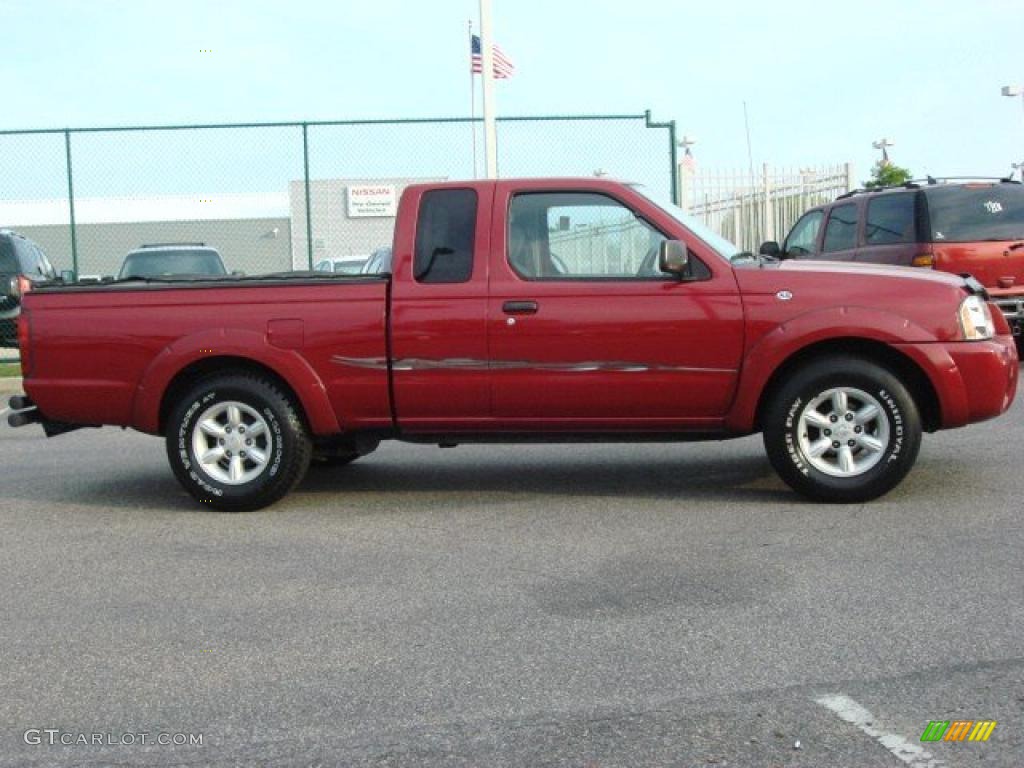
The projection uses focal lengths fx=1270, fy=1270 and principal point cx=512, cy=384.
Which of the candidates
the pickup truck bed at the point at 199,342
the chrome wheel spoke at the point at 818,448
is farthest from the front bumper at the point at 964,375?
the pickup truck bed at the point at 199,342

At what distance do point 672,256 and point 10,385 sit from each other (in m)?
11.1

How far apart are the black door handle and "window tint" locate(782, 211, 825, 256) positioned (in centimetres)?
800

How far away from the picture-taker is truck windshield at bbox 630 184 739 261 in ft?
→ 23.1

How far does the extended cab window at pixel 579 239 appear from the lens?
→ 6984mm

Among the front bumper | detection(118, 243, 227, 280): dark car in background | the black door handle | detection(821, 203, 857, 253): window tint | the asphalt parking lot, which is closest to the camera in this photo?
the asphalt parking lot

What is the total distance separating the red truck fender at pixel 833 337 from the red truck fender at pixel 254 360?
2.34 m

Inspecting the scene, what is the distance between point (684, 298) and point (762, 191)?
44.8 feet

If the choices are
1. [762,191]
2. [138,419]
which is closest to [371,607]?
[138,419]

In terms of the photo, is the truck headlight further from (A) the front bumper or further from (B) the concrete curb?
(B) the concrete curb

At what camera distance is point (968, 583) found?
17.3ft

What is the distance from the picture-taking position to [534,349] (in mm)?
6934

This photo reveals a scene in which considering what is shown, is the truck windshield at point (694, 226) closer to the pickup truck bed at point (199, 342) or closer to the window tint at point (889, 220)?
the pickup truck bed at point (199, 342)

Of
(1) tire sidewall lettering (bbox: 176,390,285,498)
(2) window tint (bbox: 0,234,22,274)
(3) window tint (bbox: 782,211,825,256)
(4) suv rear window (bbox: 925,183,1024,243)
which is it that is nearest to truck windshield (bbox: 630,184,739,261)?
(1) tire sidewall lettering (bbox: 176,390,285,498)

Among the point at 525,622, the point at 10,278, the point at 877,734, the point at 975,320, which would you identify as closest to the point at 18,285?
the point at 10,278
